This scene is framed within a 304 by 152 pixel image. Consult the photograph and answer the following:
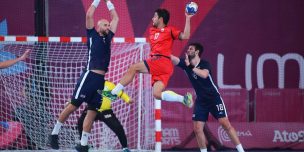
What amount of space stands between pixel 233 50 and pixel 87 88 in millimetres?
6559

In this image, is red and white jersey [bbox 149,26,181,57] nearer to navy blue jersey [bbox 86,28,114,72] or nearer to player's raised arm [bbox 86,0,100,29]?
navy blue jersey [bbox 86,28,114,72]

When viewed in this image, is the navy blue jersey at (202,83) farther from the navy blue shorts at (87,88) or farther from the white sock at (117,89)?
the navy blue shorts at (87,88)

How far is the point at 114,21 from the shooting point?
13.8 meters

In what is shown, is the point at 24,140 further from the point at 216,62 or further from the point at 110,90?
the point at 216,62

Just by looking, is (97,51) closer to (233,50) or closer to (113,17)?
(113,17)

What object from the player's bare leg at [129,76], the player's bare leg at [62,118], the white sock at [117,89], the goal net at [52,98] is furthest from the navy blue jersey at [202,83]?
the player's bare leg at [62,118]

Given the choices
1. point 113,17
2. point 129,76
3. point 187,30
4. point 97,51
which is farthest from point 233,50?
point 97,51

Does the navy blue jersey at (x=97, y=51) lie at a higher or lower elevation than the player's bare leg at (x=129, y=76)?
higher

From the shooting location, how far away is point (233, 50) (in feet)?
62.8

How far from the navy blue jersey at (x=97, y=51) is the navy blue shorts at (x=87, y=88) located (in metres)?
0.16

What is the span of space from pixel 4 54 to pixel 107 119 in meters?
3.00

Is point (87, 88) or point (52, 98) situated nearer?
point (87, 88)

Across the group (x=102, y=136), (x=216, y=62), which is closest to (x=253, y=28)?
(x=216, y=62)

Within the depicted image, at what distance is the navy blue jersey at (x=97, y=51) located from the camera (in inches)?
535
